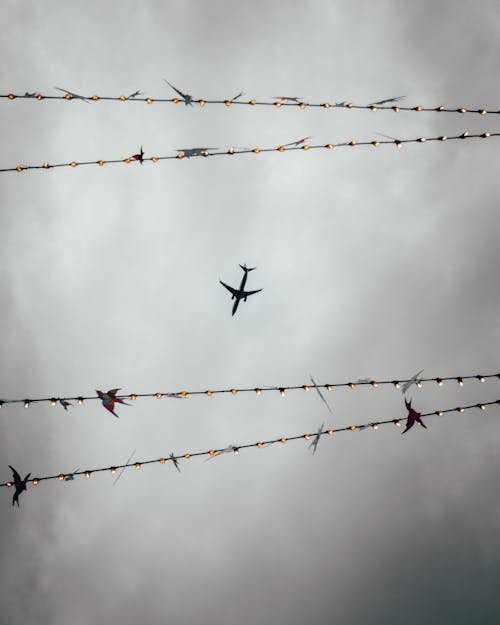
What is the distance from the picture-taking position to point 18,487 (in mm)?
9391

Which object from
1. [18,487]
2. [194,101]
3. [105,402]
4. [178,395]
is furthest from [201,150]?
[18,487]

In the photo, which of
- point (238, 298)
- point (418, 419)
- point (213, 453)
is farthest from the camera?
point (238, 298)

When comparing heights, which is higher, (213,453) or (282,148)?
(282,148)

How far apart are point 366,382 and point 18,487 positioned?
7045mm

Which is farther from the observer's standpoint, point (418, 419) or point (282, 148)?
point (418, 419)

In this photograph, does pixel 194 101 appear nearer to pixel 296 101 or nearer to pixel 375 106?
pixel 296 101

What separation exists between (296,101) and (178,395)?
5.79 metres


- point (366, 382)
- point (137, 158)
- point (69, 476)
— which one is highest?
point (137, 158)

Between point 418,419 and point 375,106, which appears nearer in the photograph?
point 375,106

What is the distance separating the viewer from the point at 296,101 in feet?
27.8

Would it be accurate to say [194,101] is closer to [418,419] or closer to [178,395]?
[178,395]

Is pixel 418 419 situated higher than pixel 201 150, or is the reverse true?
pixel 201 150

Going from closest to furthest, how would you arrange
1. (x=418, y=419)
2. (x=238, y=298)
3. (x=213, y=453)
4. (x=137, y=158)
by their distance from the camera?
1. (x=137, y=158)
2. (x=213, y=453)
3. (x=418, y=419)
4. (x=238, y=298)

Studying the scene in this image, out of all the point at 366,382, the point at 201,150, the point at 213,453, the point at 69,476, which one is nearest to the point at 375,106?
the point at 201,150
